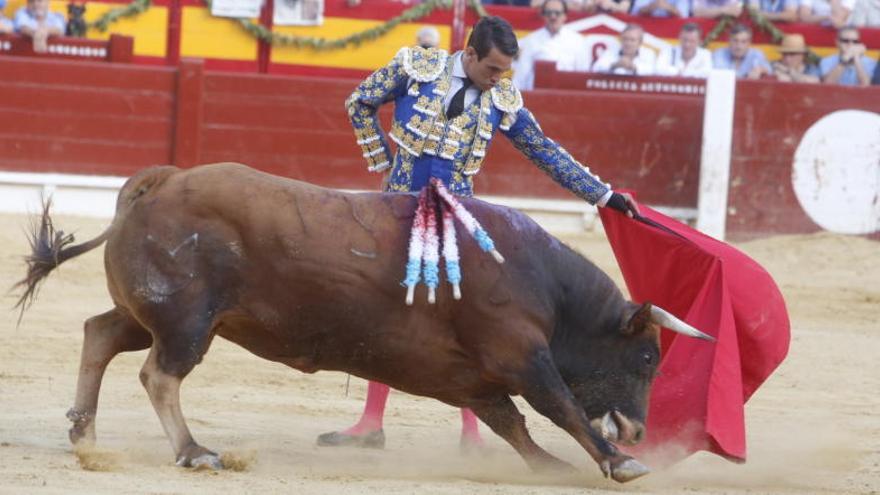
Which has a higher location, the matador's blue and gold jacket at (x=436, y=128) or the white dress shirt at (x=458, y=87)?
the white dress shirt at (x=458, y=87)

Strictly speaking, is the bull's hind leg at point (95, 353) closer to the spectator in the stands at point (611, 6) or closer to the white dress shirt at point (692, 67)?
the white dress shirt at point (692, 67)

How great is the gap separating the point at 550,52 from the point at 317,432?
5929 mm

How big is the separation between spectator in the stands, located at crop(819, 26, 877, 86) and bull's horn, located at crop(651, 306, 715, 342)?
669 centimetres

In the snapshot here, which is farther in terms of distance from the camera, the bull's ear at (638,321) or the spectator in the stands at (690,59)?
the spectator in the stands at (690,59)

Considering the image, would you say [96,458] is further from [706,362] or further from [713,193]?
[713,193]

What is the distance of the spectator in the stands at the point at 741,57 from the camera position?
10953 millimetres

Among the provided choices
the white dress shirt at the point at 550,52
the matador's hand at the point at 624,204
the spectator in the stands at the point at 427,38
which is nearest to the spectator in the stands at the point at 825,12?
the white dress shirt at the point at 550,52

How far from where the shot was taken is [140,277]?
14.5 feet

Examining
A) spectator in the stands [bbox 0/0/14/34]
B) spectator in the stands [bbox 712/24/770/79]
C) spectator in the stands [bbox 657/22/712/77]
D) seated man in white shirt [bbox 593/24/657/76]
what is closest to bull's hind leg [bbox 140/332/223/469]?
spectator in the stands [bbox 0/0/14/34]

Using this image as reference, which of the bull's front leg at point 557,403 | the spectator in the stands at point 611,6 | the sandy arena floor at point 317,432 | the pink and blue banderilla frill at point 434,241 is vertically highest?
the spectator in the stands at point 611,6

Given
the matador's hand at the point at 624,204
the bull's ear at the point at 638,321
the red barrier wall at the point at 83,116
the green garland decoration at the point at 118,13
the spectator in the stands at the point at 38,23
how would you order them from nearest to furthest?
the bull's ear at the point at 638,321 → the matador's hand at the point at 624,204 → the red barrier wall at the point at 83,116 → the spectator in the stands at the point at 38,23 → the green garland decoration at the point at 118,13

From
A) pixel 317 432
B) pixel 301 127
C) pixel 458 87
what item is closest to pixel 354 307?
pixel 458 87

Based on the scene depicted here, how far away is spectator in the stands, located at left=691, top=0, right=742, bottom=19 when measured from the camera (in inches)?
449

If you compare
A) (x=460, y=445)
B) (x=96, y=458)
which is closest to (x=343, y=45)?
(x=460, y=445)
